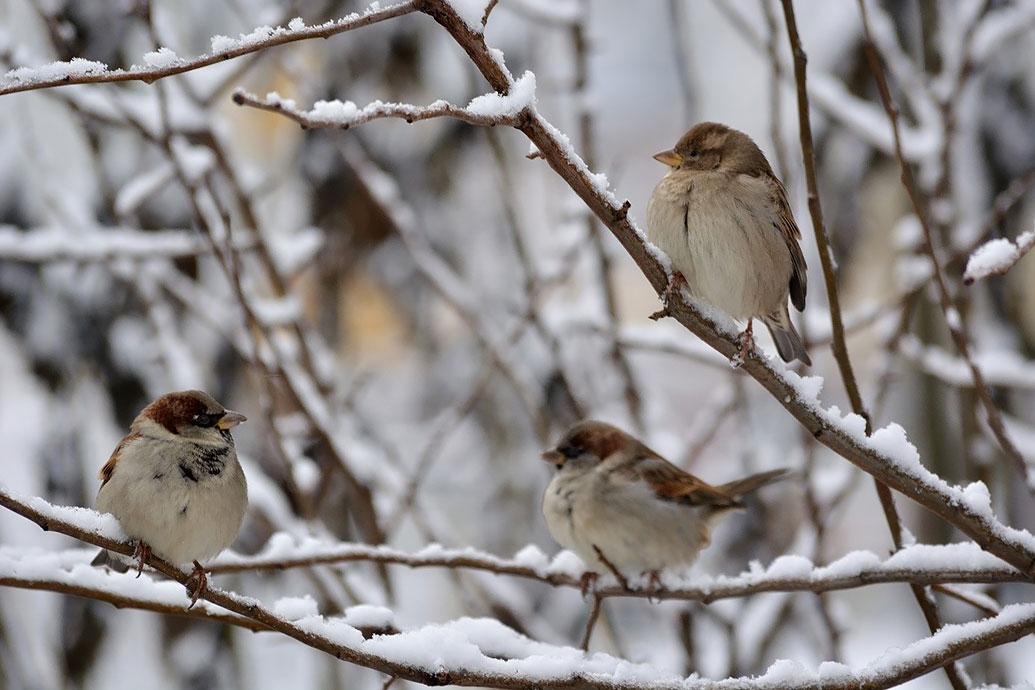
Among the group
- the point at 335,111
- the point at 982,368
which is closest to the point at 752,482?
the point at 982,368

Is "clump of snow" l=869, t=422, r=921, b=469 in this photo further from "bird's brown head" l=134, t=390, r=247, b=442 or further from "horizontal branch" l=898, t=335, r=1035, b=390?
"horizontal branch" l=898, t=335, r=1035, b=390

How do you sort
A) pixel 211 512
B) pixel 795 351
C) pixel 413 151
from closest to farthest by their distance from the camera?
1. pixel 211 512
2. pixel 795 351
3. pixel 413 151

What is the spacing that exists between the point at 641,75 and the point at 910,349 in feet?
10.7

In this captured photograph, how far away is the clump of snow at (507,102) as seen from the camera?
4.04ft

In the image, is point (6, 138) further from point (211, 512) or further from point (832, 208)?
point (832, 208)

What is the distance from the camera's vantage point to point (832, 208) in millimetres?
3863

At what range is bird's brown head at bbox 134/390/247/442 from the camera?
2.17 metres

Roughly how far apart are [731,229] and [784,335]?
1.28 feet

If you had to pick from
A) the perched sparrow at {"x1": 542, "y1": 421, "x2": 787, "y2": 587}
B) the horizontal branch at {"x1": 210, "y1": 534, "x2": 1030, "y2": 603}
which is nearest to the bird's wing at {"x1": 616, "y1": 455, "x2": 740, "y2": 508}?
the perched sparrow at {"x1": 542, "y1": 421, "x2": 787, "y2": 587}

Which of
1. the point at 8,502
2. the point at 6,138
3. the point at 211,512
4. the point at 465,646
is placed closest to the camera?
the point at 8,502

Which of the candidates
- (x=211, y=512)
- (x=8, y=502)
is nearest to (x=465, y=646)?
(x=8, y=502)

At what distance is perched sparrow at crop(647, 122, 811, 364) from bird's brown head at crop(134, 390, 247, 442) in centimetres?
107

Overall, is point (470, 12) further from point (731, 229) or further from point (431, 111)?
point (731, 229)

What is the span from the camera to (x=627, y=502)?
124 inches
